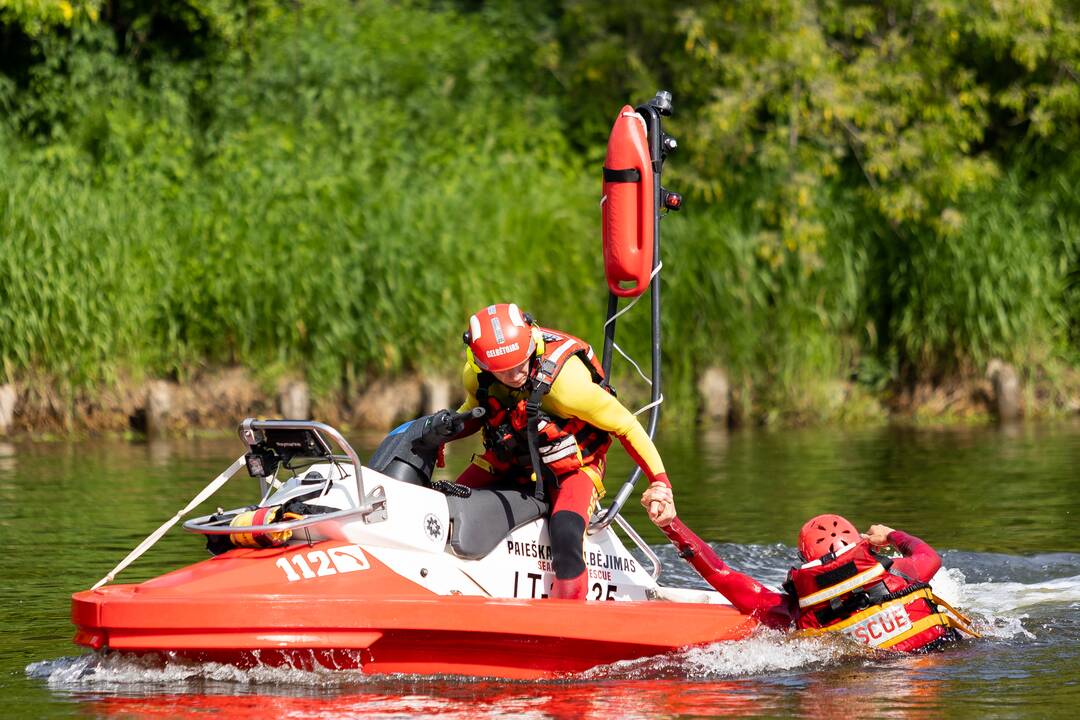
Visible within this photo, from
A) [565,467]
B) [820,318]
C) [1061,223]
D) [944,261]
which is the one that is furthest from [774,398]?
[565,467]

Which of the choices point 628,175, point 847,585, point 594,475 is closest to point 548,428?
point 594,475

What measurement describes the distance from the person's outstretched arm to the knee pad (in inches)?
49.4

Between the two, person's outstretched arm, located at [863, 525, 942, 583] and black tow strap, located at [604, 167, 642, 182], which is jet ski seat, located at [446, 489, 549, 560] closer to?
person's outstretched arm, located at [863, 525, 942, 583]

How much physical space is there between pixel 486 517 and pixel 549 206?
11.8 m

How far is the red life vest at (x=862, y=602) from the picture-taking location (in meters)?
7.22

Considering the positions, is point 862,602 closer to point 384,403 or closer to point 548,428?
point 548,428

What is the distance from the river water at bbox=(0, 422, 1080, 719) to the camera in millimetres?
6359

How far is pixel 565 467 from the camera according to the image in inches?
299

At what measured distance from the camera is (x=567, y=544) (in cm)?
737

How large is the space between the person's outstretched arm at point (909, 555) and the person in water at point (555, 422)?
3.00 ft

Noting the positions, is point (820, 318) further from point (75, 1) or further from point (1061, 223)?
point (75, 1)

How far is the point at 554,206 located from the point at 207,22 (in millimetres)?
5483

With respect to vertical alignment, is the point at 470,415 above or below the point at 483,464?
above

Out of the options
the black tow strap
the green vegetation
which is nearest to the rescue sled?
the black tow strap
